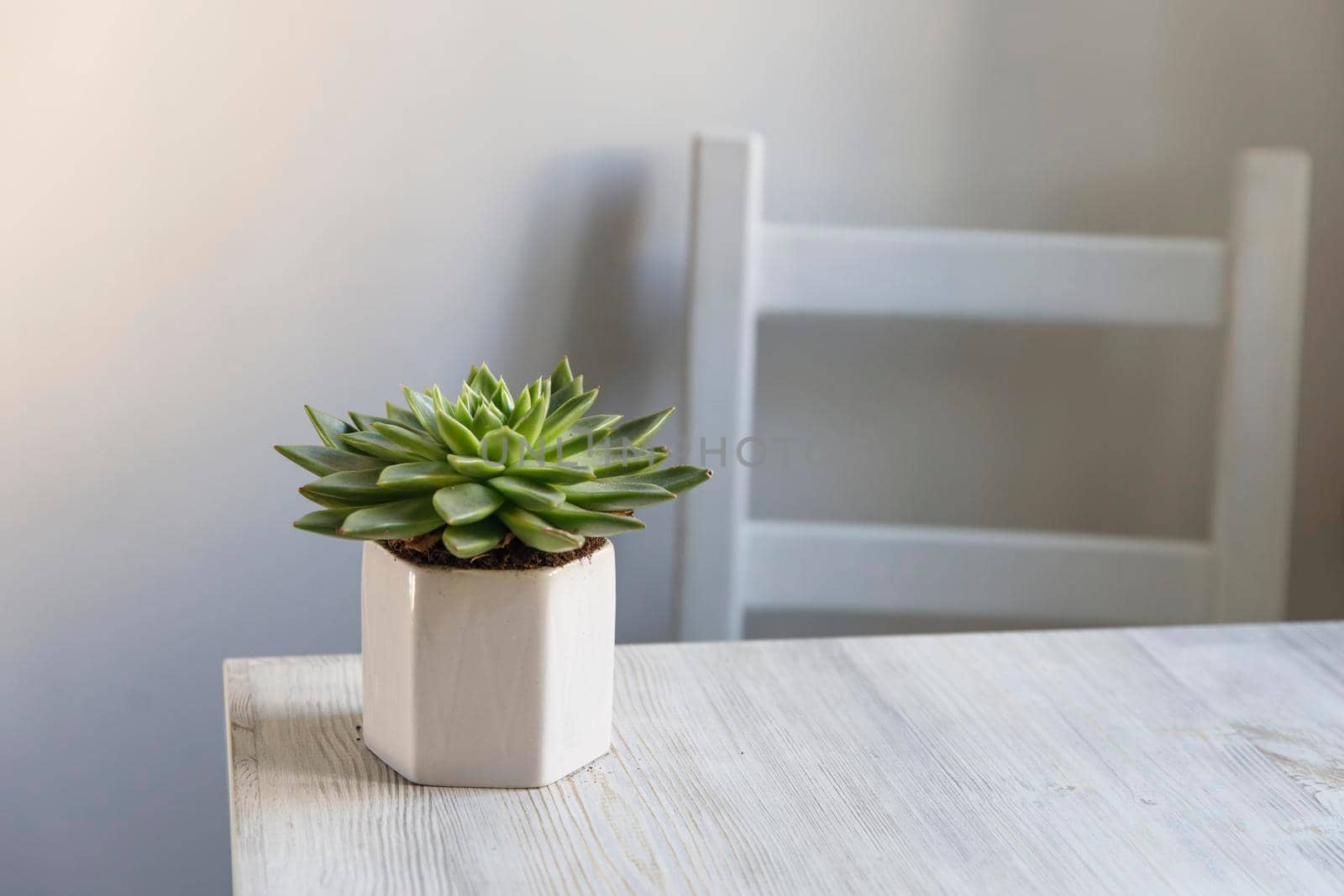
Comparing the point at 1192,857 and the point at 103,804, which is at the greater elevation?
the point at 1192,857

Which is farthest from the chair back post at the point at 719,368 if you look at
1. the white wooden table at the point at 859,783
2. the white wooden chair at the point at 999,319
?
the white wooden table at the point at 859,783

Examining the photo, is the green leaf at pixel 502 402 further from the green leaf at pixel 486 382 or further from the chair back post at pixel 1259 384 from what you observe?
the chair back post at pixel 1259 384

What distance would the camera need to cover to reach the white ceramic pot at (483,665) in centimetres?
50

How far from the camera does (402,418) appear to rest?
1.84ft

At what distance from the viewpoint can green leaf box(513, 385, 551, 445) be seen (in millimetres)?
513

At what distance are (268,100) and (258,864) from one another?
65cm

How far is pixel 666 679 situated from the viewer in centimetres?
65

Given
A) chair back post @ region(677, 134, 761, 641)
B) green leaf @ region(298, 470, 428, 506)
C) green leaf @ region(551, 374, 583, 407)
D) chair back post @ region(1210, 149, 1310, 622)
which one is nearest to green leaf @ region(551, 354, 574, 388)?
green leaf @ region(551, 374, 583, 407)

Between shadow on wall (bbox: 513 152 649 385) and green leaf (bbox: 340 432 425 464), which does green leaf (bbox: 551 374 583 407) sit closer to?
green leaf (bbox: 340 432 425 464)

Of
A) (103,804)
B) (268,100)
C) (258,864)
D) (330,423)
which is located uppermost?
(268,100)

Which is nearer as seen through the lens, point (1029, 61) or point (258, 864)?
point (258, 864)

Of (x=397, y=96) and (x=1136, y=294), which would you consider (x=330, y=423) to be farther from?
(x=1136, y=294)

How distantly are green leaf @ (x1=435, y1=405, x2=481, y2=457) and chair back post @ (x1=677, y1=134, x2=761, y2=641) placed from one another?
480 mm

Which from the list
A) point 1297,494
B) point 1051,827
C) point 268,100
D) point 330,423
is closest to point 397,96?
point 268,100
